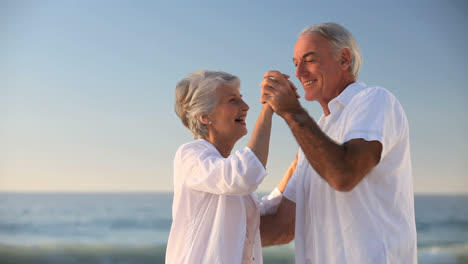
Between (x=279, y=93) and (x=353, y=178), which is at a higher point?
(x=279, y=93)

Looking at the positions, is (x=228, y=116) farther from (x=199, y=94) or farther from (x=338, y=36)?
(x=338, y=36)

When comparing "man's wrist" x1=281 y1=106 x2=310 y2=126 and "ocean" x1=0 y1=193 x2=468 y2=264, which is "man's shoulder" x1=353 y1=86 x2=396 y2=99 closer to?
"man's wrist" x1=281 y1=106 x2=310 y2=126

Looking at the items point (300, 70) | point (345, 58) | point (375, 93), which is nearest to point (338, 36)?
point (345, 58)

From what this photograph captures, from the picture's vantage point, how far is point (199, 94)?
2895mm

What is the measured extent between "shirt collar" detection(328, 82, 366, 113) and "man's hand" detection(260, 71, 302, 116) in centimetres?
29

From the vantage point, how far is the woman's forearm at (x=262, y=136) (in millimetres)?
2439

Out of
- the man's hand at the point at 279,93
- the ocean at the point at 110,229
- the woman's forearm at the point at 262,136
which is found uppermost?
the ocean at the point at 110,229

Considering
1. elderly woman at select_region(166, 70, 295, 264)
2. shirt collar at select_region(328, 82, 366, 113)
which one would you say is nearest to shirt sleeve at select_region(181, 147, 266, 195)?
elderly woman at select_region(166, 70, 295, 264)

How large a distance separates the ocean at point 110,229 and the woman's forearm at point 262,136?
47.9 ft

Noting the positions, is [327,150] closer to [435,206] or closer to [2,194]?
[435,206]

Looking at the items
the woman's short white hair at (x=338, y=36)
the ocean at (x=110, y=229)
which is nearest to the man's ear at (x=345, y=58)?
the woman's short white hair at (x=338, y=36)

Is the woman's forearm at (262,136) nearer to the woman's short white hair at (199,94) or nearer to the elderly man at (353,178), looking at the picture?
the elderly man at (353,178)

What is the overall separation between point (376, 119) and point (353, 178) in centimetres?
30

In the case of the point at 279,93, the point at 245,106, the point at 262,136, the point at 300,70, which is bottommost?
the point at 262,136
